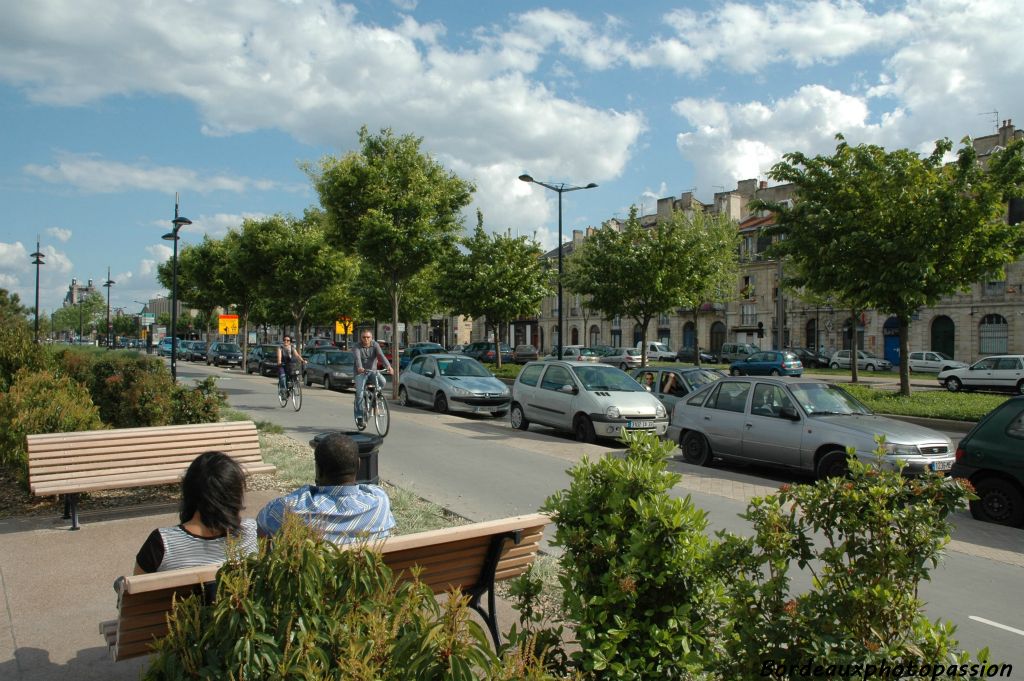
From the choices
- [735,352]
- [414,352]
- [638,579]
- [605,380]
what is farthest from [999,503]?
[735,352]

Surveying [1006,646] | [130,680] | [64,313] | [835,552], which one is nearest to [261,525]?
[130,680]

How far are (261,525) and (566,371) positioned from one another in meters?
11.0

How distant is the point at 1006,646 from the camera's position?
441cm

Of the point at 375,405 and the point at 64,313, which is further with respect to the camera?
the point at 64,313

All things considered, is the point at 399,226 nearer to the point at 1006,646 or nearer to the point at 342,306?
the point at 1006,646

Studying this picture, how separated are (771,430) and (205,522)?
27.8 feet

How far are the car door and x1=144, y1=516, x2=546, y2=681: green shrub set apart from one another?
28.0 ft

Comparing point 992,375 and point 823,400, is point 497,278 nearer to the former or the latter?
point 992,375

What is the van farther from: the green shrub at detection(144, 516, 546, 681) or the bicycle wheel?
the green shrub at detection(144, 516, 546, 681)

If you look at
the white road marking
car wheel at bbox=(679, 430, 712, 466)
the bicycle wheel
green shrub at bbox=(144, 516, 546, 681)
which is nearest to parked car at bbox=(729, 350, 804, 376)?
car wheel at bbox=(679, 430, 712, 466)

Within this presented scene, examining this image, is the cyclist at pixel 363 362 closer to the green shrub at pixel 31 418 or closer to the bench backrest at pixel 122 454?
the green shrub at pixel 31 418

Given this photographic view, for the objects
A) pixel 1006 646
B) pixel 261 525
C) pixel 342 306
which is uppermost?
pixel 342 306

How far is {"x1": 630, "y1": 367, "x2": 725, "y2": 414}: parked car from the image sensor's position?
15.7 metres

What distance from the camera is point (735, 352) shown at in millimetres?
48938
